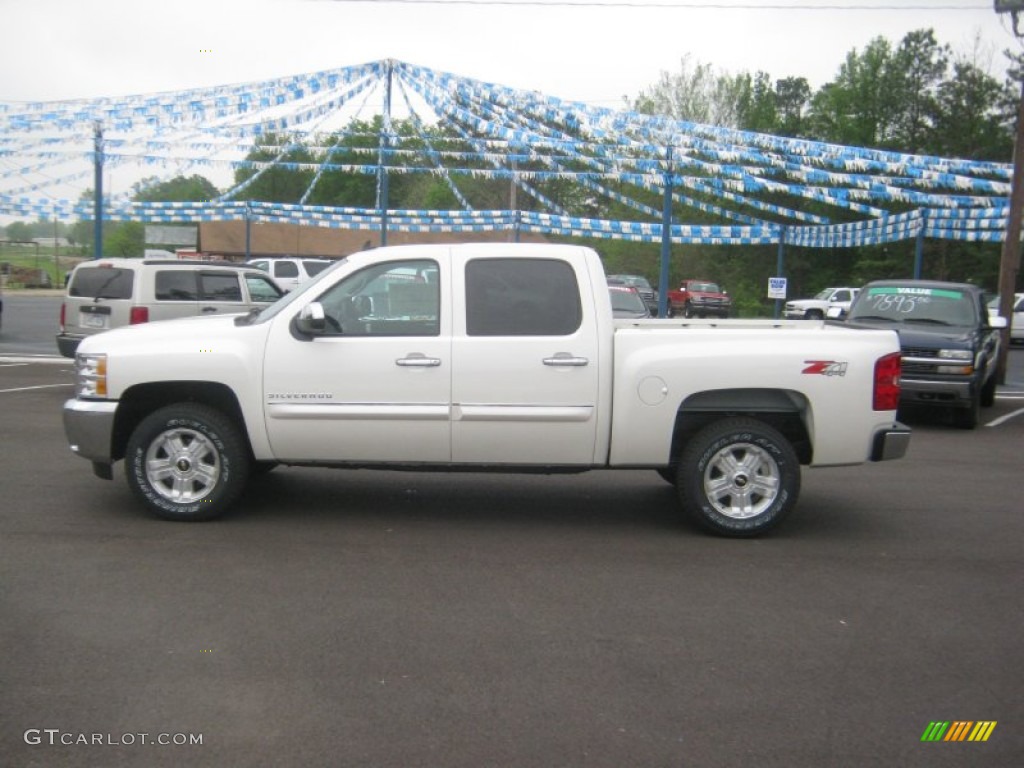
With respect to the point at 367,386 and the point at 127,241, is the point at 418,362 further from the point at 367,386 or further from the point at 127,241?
the point at 127,241

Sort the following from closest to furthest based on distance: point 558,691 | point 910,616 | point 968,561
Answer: point 558,691, point 910,616, point 968,561

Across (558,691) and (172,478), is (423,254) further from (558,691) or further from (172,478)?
(558,691)

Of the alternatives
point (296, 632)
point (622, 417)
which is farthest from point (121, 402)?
point (622, 417)

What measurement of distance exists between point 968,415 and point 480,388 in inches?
342

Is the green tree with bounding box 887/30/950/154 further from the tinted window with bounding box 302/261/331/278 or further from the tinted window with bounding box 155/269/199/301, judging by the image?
the tinted window with bounding box 155/269/199/301

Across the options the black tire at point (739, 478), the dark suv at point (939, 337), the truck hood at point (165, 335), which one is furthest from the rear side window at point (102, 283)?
the dark suv at point (939, 337)

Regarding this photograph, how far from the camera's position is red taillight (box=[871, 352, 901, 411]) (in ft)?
22.6

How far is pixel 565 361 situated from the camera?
22.3ft

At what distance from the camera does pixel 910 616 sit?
5508 mm

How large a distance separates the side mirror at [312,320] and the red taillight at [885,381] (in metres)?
3.76

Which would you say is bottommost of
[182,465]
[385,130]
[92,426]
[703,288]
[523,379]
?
[182,465]

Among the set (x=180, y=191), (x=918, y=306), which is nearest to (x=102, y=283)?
(x=918, y=306)

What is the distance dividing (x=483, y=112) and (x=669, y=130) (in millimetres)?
3772

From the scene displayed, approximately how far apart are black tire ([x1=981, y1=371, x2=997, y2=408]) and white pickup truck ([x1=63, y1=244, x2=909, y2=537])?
9148 millimetres
